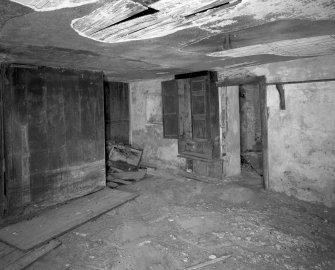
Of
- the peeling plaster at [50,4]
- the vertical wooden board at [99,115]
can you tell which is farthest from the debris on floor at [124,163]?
A: the peeling plaster at [50,4]

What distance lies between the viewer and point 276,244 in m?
2.89

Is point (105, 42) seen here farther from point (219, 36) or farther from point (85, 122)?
point (85, 122)

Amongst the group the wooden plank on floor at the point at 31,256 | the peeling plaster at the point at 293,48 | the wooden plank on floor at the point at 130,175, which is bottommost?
the wooden plank on floor at the point at 31,256

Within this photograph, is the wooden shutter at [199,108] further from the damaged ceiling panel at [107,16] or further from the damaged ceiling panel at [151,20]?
the damaged ceiling panel at [107,16]

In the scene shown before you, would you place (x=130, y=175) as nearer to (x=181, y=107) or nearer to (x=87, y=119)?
(x=87, y=119)

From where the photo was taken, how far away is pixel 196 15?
186cm

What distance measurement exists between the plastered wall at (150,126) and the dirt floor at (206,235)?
1.74 metres

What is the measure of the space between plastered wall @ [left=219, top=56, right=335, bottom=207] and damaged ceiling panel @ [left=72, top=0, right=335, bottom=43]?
2009mm

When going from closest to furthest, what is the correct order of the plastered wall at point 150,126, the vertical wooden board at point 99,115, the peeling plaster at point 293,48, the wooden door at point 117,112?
the peeling plaster at point 293,48 → the vertical wooden board at point 99,115 → the plastered wall at point 150,126 → the wooden door at point 117,112

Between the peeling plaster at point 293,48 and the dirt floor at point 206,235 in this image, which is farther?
the peeling plaster at point 293,48

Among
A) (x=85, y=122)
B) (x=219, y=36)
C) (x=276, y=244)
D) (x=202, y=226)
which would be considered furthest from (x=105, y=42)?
(x=276, y=244)

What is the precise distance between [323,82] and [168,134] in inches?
124

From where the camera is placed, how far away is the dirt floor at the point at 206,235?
2.61 m

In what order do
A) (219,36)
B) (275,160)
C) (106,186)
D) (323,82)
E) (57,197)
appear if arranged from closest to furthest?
(219,36)
(323,82)
(57,197)
(275,160)
(106,186)
